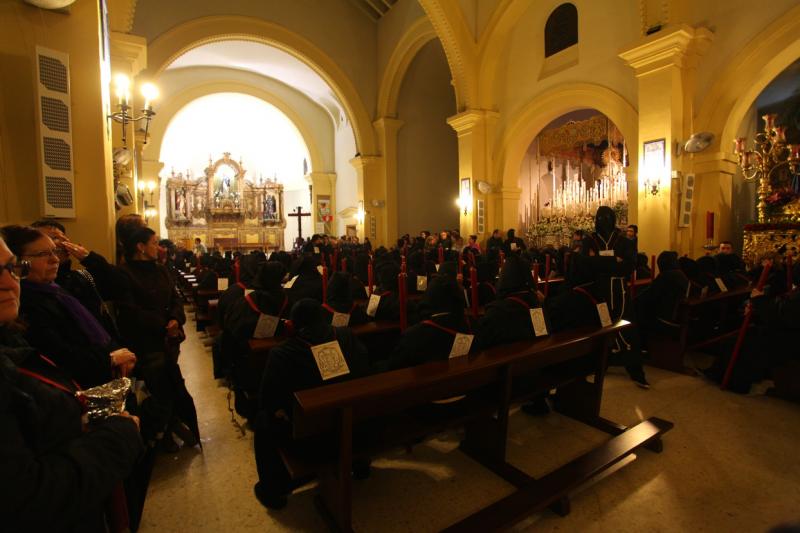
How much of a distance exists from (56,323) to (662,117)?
9535 millimetres

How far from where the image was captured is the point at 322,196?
21.2 meters

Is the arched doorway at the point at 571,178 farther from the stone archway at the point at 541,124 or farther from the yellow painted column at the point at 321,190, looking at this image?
the yellow painted column at the point at 321,190

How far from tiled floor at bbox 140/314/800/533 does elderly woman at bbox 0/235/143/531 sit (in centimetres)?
150

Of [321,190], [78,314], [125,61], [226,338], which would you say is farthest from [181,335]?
[321,190]

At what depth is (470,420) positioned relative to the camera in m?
2.84

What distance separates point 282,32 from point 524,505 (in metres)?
15.8

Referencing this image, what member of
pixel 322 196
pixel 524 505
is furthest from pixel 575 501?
pixel 322 196

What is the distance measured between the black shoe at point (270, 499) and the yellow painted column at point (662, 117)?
26.7 feet

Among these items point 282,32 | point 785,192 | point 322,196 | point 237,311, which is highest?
point 282,32

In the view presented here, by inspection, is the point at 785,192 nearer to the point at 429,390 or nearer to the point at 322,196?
the point at 429,390

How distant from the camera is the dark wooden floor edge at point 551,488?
7.25 feet

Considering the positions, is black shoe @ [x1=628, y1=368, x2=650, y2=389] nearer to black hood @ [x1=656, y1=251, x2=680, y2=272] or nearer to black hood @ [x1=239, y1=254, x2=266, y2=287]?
black hood @ [x1=656, y1=251, x2=680, y2=272]

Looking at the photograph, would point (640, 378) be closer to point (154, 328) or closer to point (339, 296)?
point (339, 296)

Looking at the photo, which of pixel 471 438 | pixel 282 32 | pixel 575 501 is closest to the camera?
pixel 575 501
